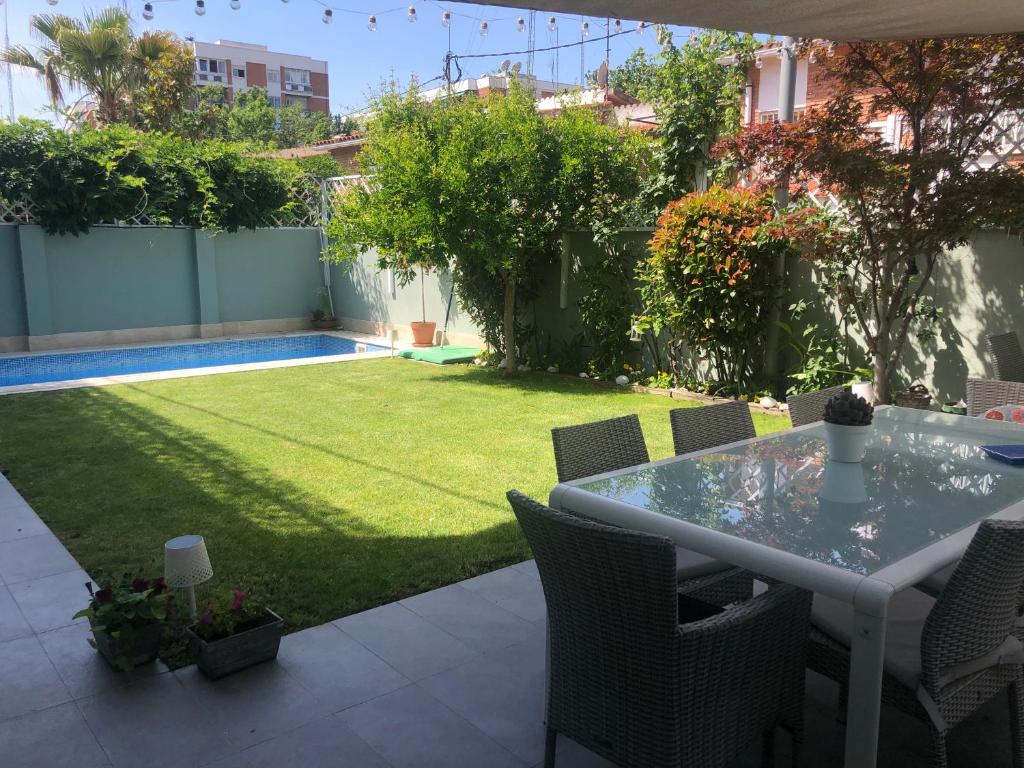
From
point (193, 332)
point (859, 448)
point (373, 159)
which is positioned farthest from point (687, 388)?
point (193, 332)

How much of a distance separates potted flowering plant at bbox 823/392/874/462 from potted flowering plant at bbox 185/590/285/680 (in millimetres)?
2170

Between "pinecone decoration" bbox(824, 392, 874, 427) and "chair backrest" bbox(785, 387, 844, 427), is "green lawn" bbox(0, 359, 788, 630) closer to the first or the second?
"chair backrest" bbox(785, 387, 844, 427)

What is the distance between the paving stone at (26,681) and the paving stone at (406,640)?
40.9 inches

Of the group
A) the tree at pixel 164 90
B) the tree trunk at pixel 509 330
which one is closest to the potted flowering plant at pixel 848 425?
the tree trunk at pixel 509 330

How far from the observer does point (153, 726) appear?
104 inches

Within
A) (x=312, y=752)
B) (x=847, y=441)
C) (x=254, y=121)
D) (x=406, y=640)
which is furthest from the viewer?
(x=254, y=121)

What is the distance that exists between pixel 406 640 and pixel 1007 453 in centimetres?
240

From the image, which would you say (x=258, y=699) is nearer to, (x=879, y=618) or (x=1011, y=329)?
(x=879, y=618)

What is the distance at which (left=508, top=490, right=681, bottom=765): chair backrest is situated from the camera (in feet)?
6.12

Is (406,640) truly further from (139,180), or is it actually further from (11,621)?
(139,180)

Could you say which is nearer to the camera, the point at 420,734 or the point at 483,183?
the point at 420,734

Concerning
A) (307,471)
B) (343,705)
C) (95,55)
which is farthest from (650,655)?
(95,55)

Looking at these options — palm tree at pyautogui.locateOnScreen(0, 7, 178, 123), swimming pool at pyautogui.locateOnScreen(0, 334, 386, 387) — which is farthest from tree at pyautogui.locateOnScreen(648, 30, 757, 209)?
palm tree at pyautogui.locateOnScreen(0, 7, 178, 123)

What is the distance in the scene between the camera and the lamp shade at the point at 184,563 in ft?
10.0
